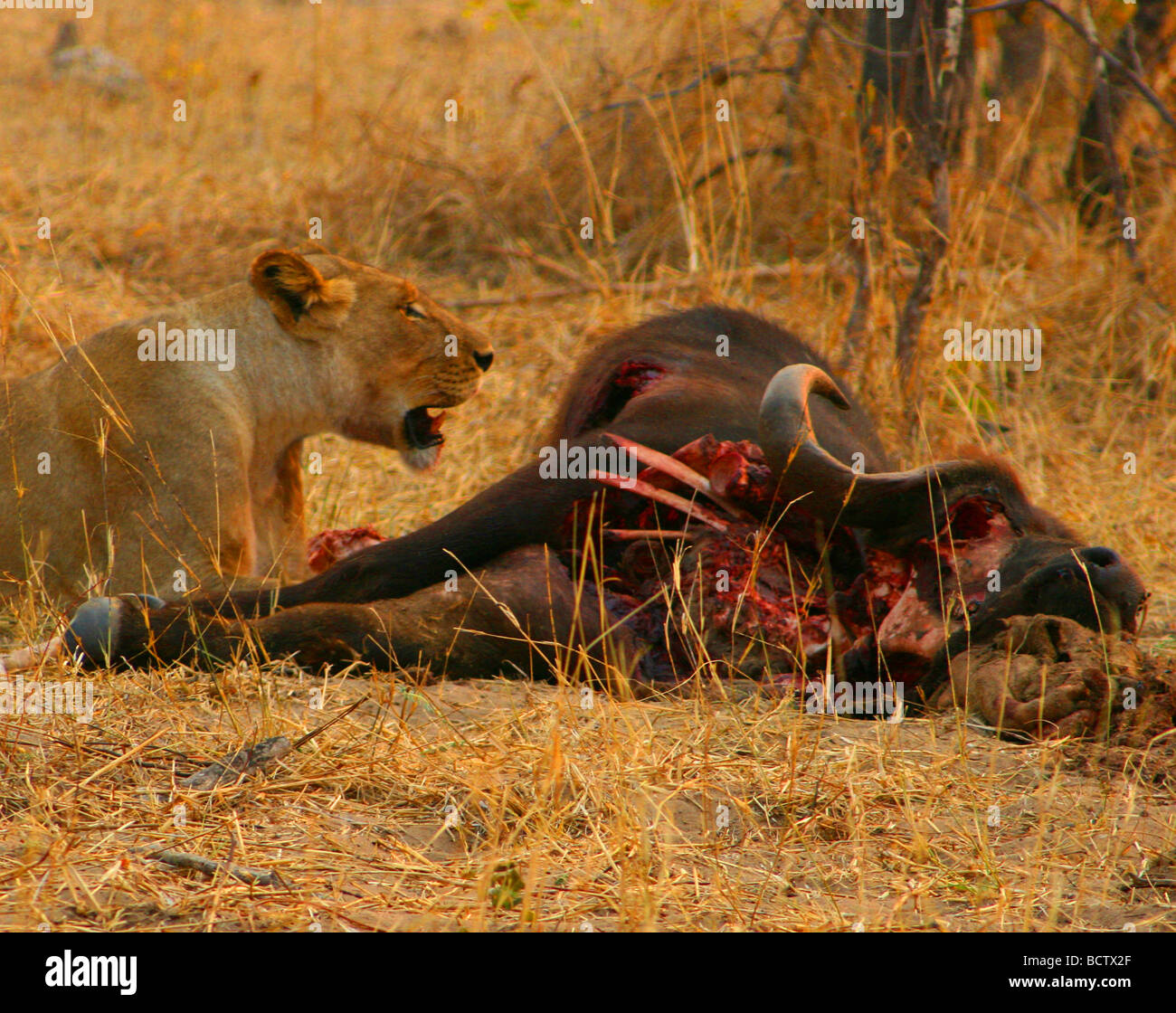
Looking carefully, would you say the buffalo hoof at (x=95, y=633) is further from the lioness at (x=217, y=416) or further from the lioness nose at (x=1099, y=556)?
the lioness nose at (x=1099, y=556)

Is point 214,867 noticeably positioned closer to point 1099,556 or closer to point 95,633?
point 95,633

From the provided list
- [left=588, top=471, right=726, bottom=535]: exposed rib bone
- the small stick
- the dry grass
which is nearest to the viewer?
the small stick

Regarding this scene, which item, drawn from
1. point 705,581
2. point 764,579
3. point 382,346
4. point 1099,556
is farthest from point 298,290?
point 1099,556

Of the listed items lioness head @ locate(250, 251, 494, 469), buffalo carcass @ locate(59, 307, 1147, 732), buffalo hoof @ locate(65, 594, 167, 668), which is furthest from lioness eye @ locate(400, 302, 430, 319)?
buffalo hoof @ locate(65, 594, 167, 668)

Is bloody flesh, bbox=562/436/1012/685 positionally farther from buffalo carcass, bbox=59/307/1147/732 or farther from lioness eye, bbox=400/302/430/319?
lioness eye, bbox=400/302/430/319

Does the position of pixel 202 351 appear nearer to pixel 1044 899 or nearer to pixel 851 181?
pixel 1044 899

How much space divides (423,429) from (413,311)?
362 mm

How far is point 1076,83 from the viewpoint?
8734 millimetres

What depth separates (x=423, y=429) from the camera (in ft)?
14.2

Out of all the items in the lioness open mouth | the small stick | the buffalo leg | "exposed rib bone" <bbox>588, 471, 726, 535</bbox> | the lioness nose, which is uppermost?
the lioness open mouth

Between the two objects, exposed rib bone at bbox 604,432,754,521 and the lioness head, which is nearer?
→ exposed rib bone at bbox 604,432,754,521

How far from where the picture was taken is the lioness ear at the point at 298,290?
4.02 m

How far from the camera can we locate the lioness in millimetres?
3898

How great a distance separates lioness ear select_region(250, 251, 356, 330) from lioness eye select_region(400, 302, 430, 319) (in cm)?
16
